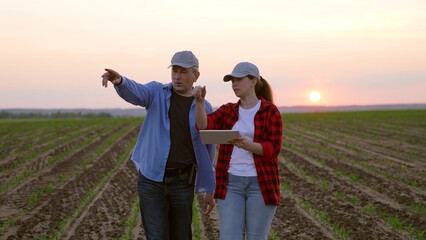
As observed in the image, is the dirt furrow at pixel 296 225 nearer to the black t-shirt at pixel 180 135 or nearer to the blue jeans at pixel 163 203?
the blue jeans at pixel 163 203

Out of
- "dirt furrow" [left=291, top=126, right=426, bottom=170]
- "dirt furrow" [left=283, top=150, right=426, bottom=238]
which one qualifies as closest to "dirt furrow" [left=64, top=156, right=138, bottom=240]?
"dirt furrow" [left=283, top=150, right=426, bottom=238]

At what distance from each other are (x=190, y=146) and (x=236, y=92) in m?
0.50

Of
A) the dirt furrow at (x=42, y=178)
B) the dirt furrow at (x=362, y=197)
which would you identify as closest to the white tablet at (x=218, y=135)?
the dirt furrow at (x=362, y=197)

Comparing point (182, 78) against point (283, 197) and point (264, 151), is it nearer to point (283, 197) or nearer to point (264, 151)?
point (264, 151)

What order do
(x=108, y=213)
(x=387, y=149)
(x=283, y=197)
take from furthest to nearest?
(x=387, y=149)
(x=283, y=197)
(x=108, y=213)

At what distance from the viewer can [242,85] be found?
407 centimetres

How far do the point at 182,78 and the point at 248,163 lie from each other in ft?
2.41

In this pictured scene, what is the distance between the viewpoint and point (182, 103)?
13.9 feet

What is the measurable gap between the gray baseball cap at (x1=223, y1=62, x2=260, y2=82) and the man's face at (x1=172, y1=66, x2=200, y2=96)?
9.7 inches

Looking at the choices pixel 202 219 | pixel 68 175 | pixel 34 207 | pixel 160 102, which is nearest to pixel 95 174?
pixel 68 175

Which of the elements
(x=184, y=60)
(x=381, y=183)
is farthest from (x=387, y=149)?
(x=184, y=60)

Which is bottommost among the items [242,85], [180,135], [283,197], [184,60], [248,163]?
[283,197]

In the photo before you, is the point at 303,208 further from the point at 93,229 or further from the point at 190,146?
the point at 190,146

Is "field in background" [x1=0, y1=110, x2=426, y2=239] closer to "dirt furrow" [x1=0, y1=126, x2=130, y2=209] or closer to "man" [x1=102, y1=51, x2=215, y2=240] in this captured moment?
"dirt furrow" [x1=0, y1=126, x2=130, y2=209]
